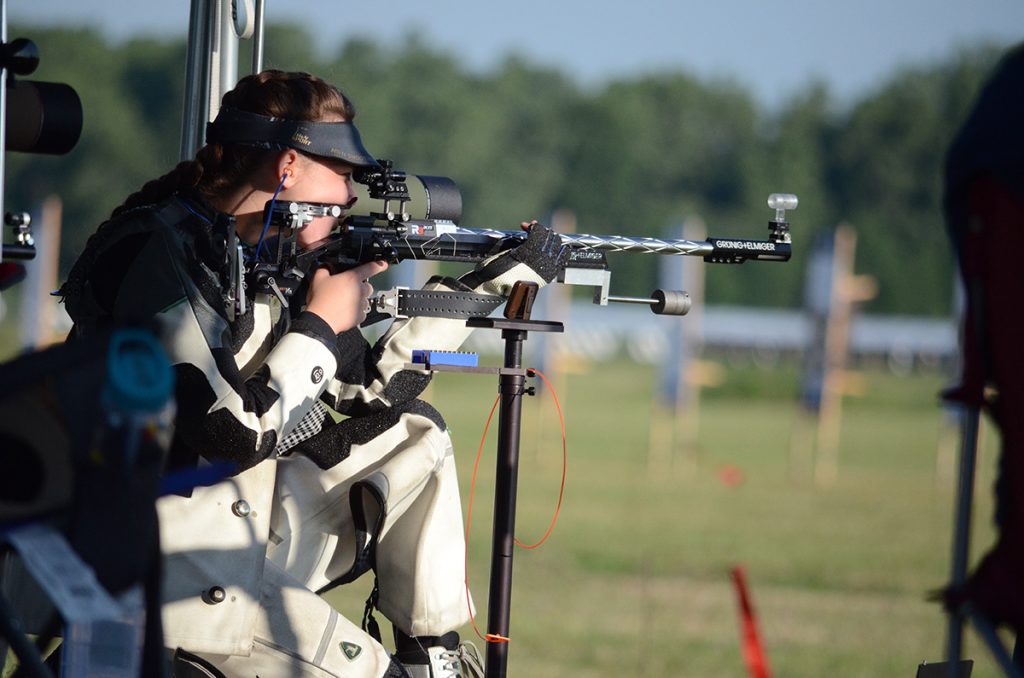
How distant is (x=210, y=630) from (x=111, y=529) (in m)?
1.17

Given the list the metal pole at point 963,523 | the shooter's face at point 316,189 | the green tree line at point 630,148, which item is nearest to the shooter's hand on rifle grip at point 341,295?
the shooter's face at point 316,189

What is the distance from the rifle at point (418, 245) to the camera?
324 centimetres

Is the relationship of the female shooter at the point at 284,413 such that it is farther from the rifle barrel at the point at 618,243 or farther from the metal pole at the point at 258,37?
the metal pole at the point at 258,37

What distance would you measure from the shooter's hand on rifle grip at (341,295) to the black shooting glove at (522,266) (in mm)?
256

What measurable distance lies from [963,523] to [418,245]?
1.50m

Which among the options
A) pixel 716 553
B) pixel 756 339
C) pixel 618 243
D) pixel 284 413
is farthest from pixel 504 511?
pixel 756 339

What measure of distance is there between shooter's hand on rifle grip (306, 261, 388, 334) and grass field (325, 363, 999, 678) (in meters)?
3.43

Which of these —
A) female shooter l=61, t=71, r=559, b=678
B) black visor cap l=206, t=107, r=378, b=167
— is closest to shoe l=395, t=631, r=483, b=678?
female shooter l=61, t=71, r=559, b=678

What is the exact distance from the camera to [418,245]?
3.30 meters

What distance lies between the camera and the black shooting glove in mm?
3312

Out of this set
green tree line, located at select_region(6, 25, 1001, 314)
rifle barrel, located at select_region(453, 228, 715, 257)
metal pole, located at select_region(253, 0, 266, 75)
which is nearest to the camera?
rifle barrel, located at select_region(453, 228, 715, 257)

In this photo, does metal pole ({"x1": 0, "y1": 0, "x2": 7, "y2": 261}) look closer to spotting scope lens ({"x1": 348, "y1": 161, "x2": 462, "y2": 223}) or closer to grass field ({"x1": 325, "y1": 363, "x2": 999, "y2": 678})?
spotting scope lens ({"x1": 348, "y1": 161, "x2": 462, "y2": 223})

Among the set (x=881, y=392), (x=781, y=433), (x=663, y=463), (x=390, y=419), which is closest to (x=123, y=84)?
(x=881, y=392)

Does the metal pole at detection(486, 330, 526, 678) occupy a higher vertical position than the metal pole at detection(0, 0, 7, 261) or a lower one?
lower
